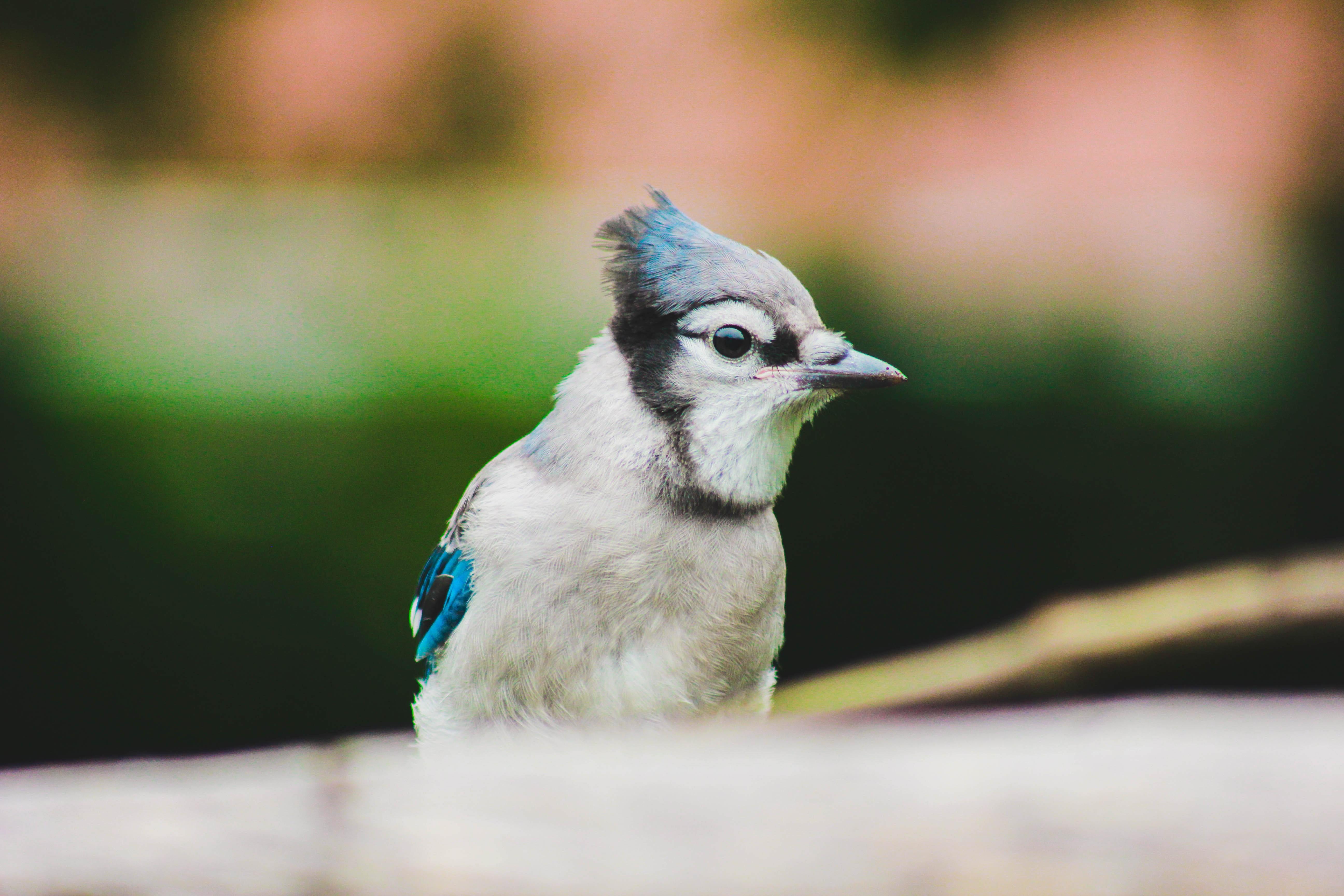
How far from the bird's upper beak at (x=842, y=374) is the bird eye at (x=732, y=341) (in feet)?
0.09

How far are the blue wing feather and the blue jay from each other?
64 mm

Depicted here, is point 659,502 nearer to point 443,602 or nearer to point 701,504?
point 701,504

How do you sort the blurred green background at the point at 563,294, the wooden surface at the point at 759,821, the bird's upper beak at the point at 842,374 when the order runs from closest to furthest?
the wooden surface at the point at 759,821 → the bird's upper beak at the point at 842,374 → the blurred green background at the point at 563,294

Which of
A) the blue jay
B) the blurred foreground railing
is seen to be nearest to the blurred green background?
the blue jay

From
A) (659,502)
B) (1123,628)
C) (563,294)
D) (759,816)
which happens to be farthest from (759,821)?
(563,294)

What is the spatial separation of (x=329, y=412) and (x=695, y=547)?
1.09 m

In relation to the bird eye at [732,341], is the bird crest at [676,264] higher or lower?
higher

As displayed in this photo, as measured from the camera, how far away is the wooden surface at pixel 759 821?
0.48m

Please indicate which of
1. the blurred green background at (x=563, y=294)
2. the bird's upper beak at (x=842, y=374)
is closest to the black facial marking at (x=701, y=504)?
the bird's upper beak at (x=842, y=374)

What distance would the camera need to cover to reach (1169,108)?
2285mm

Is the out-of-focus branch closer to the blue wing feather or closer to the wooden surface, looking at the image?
the blue wing feather

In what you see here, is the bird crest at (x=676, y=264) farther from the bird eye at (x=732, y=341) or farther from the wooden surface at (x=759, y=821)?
the wooden surface at (x=759, y=821)

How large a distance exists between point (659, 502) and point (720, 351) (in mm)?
150

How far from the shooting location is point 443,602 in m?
1.24
